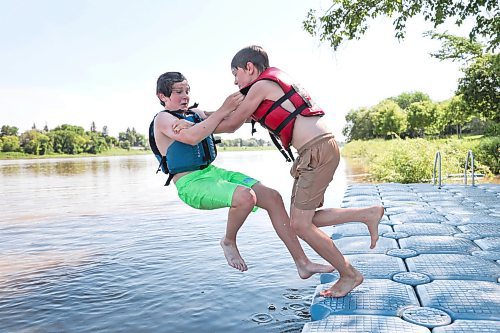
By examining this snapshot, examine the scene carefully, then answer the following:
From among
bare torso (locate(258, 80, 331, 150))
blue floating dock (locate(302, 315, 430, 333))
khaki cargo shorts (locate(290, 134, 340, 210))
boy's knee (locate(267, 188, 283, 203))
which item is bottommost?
blue floating dock (locate(302, 315, 430, 333))

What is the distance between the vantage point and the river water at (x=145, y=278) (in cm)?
474

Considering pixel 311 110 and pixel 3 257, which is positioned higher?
pixel 311 110

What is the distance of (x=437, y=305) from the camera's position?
312cm

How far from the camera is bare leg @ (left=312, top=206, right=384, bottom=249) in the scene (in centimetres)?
348

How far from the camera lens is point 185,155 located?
3559 mm

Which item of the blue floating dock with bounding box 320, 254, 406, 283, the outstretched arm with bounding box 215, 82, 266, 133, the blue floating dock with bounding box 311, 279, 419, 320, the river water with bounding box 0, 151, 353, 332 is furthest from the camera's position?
the river water with bounding box 0, 151, 353, 332

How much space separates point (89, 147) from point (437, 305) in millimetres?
108655

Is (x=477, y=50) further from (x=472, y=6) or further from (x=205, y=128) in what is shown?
(x=205, y=128)

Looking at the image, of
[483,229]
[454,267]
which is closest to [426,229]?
[483,229]

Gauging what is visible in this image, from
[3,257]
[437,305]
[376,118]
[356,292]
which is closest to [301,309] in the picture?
[356,292]

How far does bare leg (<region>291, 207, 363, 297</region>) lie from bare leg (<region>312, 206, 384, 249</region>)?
17 centimetres

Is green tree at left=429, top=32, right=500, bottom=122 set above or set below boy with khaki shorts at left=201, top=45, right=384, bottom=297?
above

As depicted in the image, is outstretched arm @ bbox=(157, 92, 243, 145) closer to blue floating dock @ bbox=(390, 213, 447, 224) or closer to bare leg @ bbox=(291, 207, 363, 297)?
bare leg @ bbox=(291, 207, 363, 297)

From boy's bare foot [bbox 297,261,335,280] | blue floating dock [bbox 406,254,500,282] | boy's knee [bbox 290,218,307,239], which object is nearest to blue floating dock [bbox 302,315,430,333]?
boy's bare foot [bbox 297,261,335,280]
